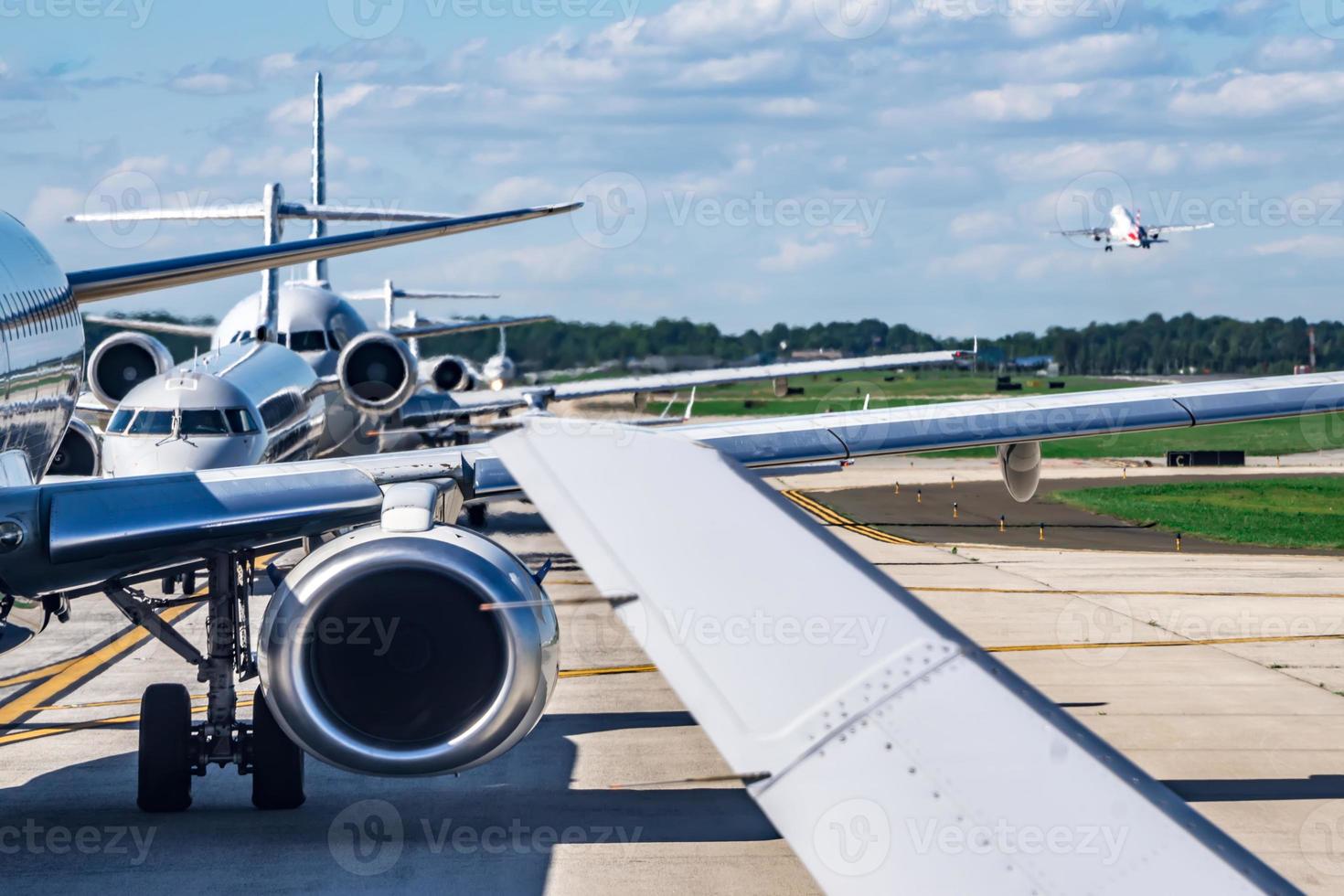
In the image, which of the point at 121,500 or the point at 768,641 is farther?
the point at 121,500

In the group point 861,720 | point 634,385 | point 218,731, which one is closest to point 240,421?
point 218,731

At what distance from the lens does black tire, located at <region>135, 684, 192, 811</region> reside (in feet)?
37.0

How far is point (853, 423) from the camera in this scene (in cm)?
1216

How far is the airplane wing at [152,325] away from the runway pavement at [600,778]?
9.62m

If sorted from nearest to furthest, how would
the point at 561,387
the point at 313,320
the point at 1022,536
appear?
the point at 313,320 → the point at 1022,536 → the point at 561,387

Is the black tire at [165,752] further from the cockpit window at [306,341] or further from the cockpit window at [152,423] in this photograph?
the cockpit window at [306,341]

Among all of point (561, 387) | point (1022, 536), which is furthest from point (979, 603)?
point (561, 387)

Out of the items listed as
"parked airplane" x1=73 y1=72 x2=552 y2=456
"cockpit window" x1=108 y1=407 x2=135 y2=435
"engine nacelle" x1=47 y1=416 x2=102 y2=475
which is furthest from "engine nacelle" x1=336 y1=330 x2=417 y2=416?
"cockpit window" x1=108 y1=407 x2=135 y2=435

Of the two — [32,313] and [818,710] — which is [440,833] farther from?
[818,710]

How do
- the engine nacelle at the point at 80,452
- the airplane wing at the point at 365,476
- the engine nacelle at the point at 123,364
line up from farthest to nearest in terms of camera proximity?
the engine nacelle at the point at 123,364 < the engine nacelle at the point at 80,452 < the airplane wing at the point at 365,476

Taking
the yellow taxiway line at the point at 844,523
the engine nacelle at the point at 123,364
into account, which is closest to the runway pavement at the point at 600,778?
the engine nacelle at the point at 123,364

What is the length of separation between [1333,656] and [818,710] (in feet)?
52.2

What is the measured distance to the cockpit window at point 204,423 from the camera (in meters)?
17.7

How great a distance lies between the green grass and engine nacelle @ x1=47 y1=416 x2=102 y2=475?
20.6 metres
